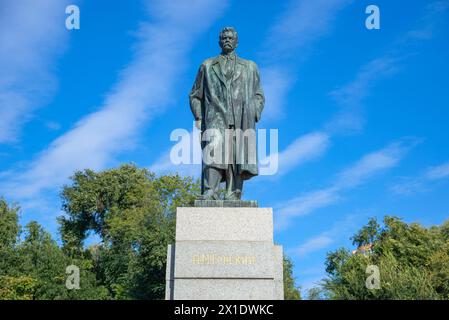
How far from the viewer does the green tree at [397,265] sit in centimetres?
3341

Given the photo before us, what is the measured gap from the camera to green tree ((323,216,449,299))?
110 ft

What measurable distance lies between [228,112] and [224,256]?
3274mm

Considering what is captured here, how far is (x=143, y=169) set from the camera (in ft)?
172

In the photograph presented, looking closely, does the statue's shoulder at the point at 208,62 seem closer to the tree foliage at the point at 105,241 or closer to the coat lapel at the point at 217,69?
the coat lapel at the point at 217,69

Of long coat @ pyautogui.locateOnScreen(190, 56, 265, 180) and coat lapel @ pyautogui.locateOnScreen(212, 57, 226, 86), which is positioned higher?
coat lapel @ pyautogui.locateOnScreen(212, 57, 226, 86)

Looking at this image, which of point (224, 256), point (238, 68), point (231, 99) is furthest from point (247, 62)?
point (224, 256)

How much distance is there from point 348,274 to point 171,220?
13.1m

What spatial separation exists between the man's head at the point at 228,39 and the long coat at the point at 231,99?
26cm

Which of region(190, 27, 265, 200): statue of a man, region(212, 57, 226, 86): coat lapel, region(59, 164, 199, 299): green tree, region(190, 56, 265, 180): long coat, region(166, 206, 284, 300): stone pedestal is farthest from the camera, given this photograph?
region(59, 164, 199, 299): green tree

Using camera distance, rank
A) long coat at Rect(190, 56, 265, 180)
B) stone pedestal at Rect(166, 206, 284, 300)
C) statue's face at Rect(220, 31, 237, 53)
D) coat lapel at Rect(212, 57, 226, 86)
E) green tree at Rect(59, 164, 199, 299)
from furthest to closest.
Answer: green tree at Rect(59, 164, 199, 299) → statue's face at Rect(220, 31, 237, 53) → coat lapel at Rect(212, 57, 226, 86) → long coat at Rect(190, 56, 265, 180) → stone pedestal at Rect(166, 206, 284, 300)

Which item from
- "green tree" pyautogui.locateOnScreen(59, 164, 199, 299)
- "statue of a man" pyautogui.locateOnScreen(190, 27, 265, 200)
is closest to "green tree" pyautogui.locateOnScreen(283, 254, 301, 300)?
"green tree" pyautogui.locateOnScreen(59, 164, 199, 299)

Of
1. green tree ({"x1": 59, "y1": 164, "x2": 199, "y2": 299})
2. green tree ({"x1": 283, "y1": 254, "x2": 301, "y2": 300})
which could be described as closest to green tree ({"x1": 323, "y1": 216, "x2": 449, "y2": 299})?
green tree ({"x1": 283, "y1": 254, "x2": 301, "y2": 300})

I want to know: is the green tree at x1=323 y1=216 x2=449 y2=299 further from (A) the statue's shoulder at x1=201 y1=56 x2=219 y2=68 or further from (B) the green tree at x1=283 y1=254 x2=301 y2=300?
(A) the statue's shoulder at x1=201 y1=56 x2=219 y2=68

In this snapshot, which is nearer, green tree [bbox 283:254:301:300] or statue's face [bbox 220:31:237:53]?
statue's face [bbox 220:31:237:53]
